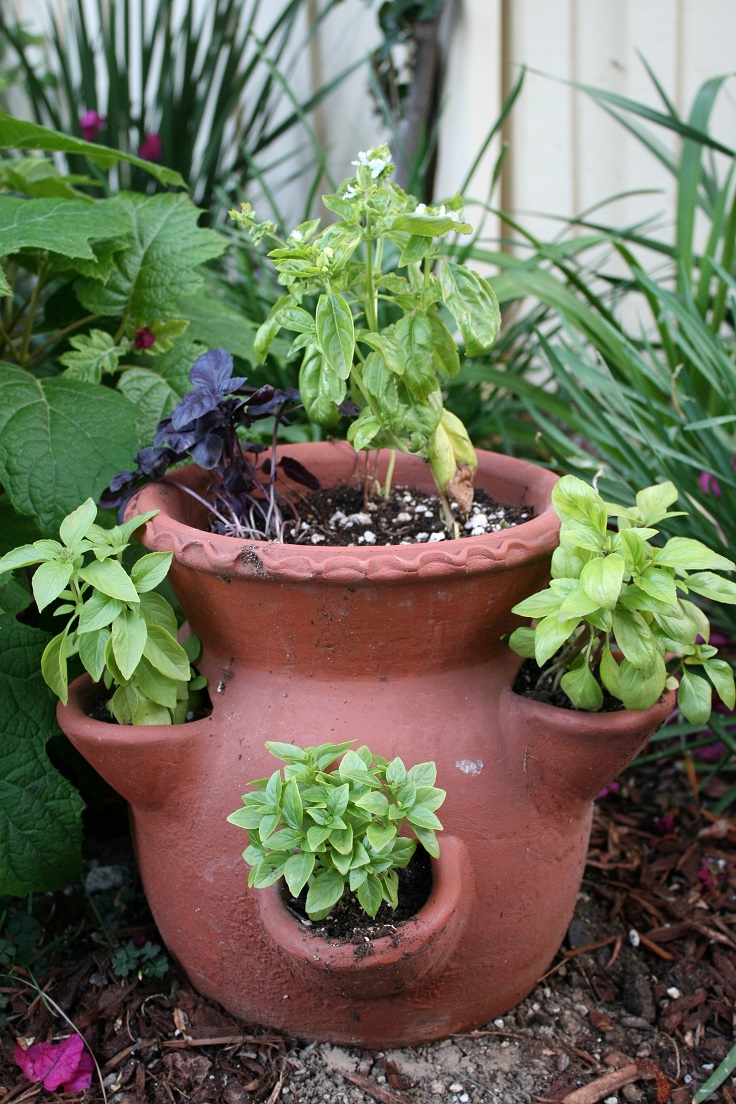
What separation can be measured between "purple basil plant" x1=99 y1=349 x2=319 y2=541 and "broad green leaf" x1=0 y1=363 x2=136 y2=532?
47 mm

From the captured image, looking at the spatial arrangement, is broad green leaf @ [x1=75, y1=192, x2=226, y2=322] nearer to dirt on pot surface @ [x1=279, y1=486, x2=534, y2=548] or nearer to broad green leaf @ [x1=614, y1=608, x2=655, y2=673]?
dirt on pot surface @ [x1=279, y1=486, x2=534, y2=548]

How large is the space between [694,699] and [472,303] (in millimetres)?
517

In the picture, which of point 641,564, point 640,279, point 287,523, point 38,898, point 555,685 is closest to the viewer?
point 641,564

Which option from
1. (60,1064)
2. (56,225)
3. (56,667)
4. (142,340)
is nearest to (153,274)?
(142,340)

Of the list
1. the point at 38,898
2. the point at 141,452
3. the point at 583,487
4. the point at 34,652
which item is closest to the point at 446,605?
the point at 583,487

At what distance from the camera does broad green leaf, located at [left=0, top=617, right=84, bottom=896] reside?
1.25 meters

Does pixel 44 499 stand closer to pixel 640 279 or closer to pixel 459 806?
pixel 459 806

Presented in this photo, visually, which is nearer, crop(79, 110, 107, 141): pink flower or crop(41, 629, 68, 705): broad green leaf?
crop(41, 629, 68, 705): broad green leaf

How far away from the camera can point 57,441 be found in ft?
4.29

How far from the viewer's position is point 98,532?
3.68 ft

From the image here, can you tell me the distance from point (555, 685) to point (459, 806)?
0.21 m

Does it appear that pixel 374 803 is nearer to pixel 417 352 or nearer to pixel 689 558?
pixel 689 558

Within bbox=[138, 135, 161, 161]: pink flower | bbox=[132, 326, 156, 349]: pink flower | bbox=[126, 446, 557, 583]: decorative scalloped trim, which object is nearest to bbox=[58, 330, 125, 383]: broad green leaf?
bbox=[132, 326, 156, 349]: pink flower

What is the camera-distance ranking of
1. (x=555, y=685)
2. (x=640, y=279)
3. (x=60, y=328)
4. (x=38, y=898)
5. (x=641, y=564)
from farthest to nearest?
(x=640, y=279) → (x=60, y=328) → (x=38, y=898) → (x=555, y=685) → (x=641, y=564)
